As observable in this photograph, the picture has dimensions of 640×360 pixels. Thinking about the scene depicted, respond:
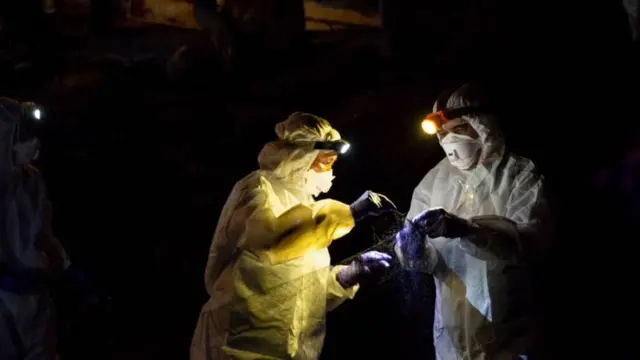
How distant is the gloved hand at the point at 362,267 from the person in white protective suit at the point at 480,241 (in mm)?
106

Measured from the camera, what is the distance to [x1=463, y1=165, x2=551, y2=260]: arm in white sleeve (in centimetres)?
305

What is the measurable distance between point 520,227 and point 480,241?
0.70 feet

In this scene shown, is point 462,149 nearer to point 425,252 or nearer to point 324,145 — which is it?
point 425,252

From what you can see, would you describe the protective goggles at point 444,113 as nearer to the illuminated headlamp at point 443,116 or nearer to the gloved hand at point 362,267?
the illuminated headlamp at point 443,116

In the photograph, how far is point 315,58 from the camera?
7.25 meters

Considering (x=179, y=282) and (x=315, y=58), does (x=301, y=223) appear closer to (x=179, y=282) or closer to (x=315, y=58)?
(x=179, y=282)

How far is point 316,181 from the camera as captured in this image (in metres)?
3.47

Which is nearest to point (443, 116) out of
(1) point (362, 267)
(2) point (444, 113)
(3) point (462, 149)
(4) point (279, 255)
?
(2) point (444, 113)

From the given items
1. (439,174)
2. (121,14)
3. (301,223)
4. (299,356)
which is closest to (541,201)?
(439,174)

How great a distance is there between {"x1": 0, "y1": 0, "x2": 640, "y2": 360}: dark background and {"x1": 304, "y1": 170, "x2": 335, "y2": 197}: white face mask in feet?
2.73

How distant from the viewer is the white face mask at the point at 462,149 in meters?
3.32

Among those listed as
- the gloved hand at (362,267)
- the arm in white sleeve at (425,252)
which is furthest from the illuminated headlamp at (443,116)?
the gloved hand at (362,267)

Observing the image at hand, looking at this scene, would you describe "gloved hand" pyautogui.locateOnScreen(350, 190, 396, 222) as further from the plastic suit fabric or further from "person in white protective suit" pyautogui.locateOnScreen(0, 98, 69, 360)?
"person in white protective suit" pyautogui.locateOnScreen(0, 98, 69, 360)

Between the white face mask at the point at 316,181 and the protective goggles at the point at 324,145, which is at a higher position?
the protective goggles at the point at 324,145
